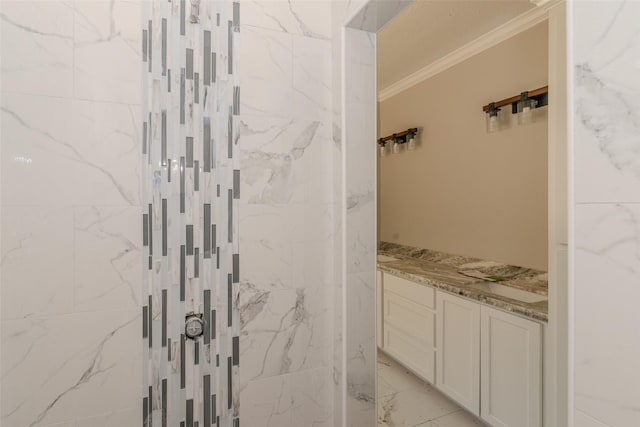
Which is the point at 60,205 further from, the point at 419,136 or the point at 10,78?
the point at 419,136

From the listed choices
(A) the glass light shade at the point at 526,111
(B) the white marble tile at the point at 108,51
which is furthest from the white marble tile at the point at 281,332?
(A) the glass light shade at the point at 526,111

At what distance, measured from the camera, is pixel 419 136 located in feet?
11.7

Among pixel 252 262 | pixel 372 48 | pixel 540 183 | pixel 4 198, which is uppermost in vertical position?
pixel 372 48

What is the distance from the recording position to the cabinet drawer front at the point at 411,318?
8.49 ft

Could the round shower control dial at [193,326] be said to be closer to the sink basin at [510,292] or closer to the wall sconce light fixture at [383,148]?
the sink basin at [510,292]

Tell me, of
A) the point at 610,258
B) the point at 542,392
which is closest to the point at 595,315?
the point at 610,258

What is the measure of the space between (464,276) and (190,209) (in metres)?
2.07

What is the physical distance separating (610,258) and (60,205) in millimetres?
1276

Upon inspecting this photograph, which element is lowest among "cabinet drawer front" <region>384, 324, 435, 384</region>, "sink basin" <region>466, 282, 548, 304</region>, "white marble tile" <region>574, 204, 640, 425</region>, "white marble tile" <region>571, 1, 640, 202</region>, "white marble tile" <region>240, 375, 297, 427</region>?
"cabinet drawer front" <region>384, 324, 435, 384</region>

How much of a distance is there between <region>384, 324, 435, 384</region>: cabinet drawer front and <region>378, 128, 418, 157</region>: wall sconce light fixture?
1.77 metres

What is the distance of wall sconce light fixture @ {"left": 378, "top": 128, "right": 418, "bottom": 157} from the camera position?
3.61 meters

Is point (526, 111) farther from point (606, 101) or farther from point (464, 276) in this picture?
point (606, 101)

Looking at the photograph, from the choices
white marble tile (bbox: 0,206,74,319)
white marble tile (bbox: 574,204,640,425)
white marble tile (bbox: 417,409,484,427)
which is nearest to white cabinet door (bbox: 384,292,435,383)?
white marble tile (bbox: 417,409,484,427)

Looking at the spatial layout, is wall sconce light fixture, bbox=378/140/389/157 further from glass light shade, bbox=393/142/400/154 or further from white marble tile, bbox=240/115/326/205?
white marble tile, bbox=240/115/326/205
